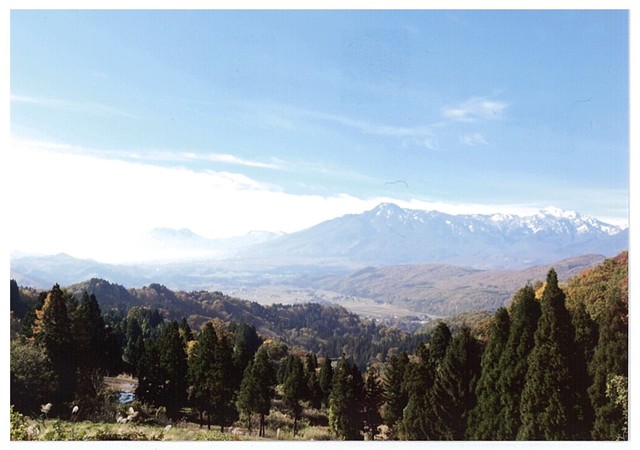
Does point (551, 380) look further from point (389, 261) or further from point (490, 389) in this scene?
point (389, 261)

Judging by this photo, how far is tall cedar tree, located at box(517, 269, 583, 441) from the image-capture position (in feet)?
21.5

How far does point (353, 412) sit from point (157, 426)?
3.03m

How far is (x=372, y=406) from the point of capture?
7371 mm

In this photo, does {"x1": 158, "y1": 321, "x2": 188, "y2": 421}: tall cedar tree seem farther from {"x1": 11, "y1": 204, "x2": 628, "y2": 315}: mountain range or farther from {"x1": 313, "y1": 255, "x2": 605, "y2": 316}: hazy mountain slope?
{"x1": 313, "y1": 255, "x2": 605, "y2": 316}: hazy mountain slope

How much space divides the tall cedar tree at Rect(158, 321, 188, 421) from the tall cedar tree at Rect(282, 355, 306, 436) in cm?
164

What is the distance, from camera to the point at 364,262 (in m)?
12.7

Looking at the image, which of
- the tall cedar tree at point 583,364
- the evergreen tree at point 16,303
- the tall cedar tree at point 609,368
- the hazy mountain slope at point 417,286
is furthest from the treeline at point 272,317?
the tall cedar tree at point 609,368

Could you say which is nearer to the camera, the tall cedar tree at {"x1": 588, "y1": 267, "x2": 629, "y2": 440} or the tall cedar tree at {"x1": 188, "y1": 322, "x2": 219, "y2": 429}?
the tall cedar tree at {"x1": 588, "y1": 267, "x2": 629, "y2": 440}

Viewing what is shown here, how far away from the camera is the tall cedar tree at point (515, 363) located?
6.75 m

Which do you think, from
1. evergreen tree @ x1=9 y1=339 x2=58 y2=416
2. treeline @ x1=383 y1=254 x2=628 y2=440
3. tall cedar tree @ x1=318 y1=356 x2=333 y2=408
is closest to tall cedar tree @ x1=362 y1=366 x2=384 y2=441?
treeline @ x1=383 y1=254 x2=628 y2=440

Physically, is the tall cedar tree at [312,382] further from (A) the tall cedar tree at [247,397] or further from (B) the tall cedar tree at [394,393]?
(B) the tall cedar tree at [394,393]

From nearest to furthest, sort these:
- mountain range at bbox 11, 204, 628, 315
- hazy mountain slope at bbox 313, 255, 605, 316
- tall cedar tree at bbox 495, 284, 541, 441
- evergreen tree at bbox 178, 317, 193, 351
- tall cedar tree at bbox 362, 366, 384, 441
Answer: tall cedar tree at bbox 495, 284, 541, 441 → tall cedar tree at bbox 362, 366, 384, 441 → evergreen tree at bbox 178, 317, 193, 351 → mountain range at bbox 11, 204, 628, 315 → hazy mountain slope at bbox 313, 255, 605, 316
